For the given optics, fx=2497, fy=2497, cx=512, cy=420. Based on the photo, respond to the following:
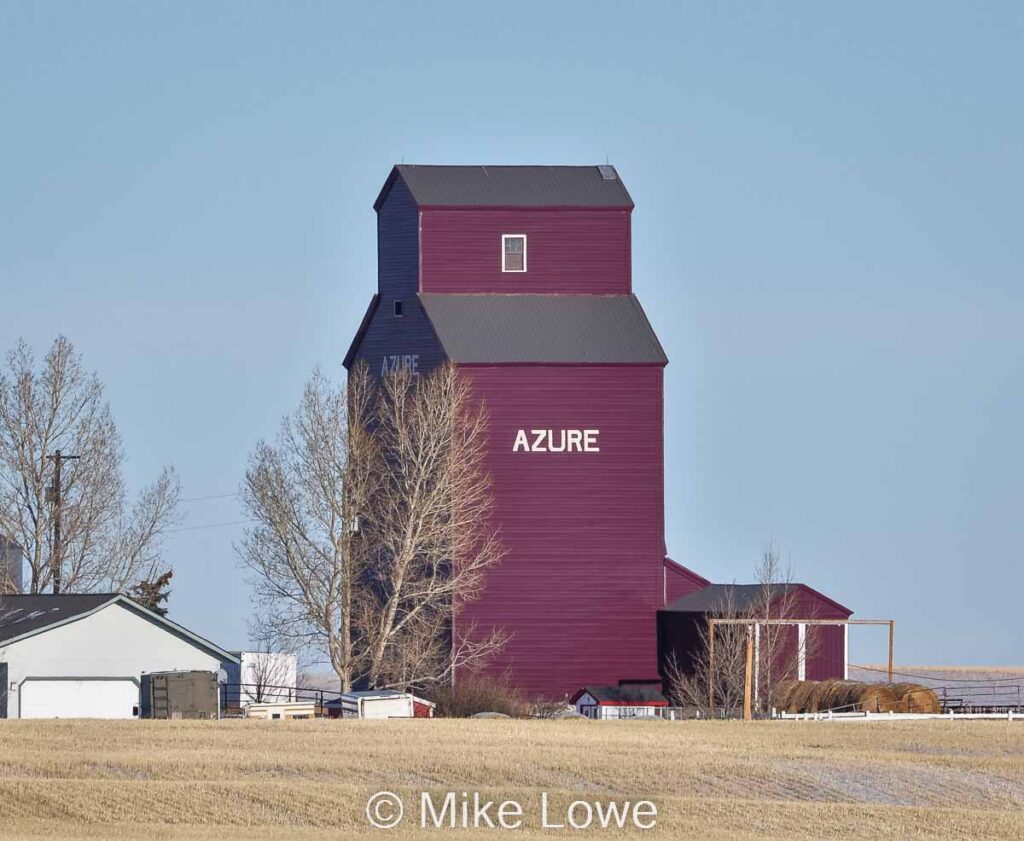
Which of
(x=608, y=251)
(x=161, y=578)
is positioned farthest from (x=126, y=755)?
(x=161, y=578)

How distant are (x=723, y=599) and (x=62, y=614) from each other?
18227mm

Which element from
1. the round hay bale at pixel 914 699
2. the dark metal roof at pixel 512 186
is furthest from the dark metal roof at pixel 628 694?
the dark metal roof at pixel 512 186

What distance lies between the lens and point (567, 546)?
226 feet

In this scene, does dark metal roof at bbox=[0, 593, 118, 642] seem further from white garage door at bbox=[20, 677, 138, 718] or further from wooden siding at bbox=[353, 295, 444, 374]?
wooden siding at bbox=[353, 295, 444, 374]

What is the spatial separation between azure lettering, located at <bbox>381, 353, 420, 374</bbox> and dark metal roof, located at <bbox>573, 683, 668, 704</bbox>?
10.2m

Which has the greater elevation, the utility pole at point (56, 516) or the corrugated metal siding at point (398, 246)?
the corrugated metal siding at point (398, 246)

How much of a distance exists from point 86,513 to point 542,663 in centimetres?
1480

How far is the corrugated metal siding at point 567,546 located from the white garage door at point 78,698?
10305mm

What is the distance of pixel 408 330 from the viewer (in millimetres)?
71375

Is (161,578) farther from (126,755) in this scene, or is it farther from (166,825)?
(166,825)

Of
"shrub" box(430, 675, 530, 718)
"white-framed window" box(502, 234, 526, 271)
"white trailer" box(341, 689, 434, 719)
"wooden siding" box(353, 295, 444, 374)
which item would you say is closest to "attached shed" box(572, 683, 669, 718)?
"shrub" box(430, 675, 530, 718)

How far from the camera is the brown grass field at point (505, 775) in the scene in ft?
131

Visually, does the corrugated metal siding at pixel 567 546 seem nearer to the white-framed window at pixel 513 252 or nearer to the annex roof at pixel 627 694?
the annex roof at pixel 627 694

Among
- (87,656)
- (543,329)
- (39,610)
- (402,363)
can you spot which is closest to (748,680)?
(543,329)
